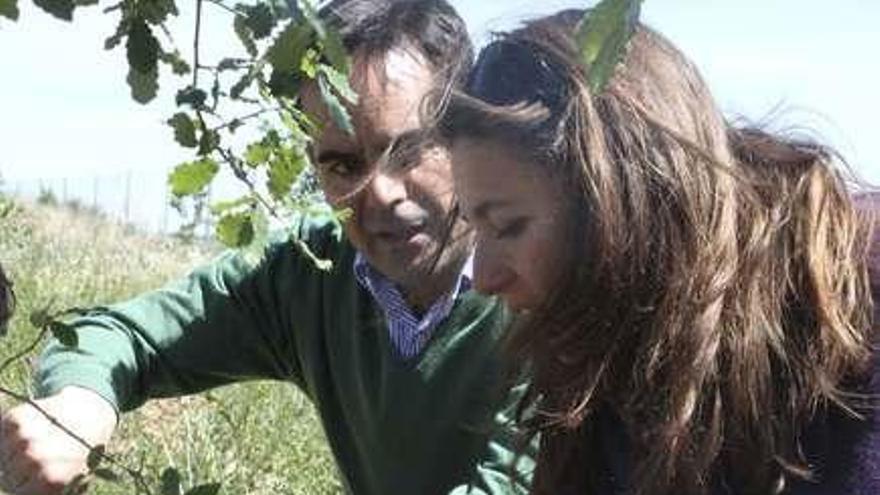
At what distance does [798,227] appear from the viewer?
5.62 feet

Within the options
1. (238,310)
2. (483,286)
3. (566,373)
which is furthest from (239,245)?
(238,310)

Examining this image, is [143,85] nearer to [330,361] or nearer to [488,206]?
[488,206]

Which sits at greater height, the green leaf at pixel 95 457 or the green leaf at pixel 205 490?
the green leaf at pixel 205 490

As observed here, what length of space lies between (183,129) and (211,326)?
4.32 feet

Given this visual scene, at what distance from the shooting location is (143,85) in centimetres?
125

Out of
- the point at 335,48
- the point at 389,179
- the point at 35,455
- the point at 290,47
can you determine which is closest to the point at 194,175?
the point at 290,47

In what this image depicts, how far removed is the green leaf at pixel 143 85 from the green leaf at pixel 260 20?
8 cm

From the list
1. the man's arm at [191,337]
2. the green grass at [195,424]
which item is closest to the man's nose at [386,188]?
the man's arm at [191,337]

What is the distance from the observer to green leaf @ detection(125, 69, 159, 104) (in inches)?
48.9

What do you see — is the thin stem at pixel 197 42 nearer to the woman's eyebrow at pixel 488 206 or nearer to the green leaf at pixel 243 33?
the green leaf at pixel 243 33

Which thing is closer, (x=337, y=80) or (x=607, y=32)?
(x=607, y=32)

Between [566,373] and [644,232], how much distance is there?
0.18m

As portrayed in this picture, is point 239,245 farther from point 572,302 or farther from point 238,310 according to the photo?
point 238,310

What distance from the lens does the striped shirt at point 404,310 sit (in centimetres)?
235
